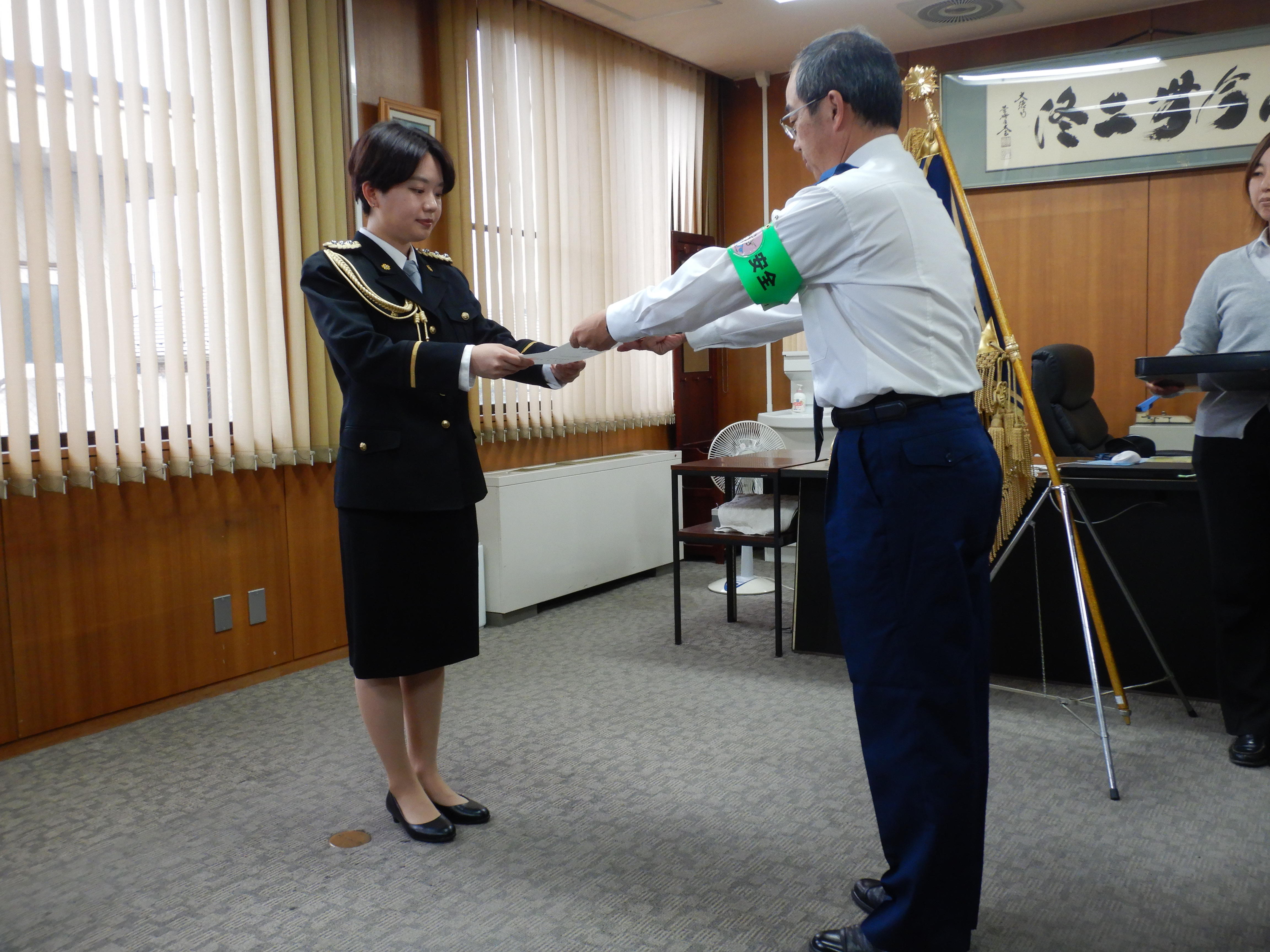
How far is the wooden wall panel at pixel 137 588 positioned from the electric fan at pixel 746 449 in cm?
212

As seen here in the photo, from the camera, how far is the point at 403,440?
2.06 meters

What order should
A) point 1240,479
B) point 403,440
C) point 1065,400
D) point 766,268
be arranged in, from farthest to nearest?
point 1065,400 → point 1240,479 → point 403,440 → point 766,268

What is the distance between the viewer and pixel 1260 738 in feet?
8.29

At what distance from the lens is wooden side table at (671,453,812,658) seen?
3670 millimetres

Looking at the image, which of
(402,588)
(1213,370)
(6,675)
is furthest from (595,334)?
(6,675)

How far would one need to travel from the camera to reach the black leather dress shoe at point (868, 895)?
6.00ft


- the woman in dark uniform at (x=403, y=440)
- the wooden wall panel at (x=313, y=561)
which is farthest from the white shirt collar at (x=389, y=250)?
the wooden wall panel at (x=313, y=561)

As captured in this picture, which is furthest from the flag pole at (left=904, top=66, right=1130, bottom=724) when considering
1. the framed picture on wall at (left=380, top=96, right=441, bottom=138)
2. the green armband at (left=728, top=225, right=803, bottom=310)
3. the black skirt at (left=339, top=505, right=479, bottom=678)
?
the framed picture on wall at (left=380, top=96, right=441, bottom=138)

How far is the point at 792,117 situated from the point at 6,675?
2.59 meters

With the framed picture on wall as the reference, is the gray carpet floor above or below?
below

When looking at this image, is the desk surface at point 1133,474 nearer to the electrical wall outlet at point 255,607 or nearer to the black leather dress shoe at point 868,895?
the black leather dress shoe at point 868,895

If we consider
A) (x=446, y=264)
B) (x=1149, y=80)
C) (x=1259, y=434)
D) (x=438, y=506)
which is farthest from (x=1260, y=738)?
(x=1149, y=80)

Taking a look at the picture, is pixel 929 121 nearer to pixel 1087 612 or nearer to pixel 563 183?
pixel 1087 612

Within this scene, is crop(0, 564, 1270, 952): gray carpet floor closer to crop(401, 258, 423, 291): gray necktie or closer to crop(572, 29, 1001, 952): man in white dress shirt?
crop(572, 29, 1001, 952): man in white dress shirt
